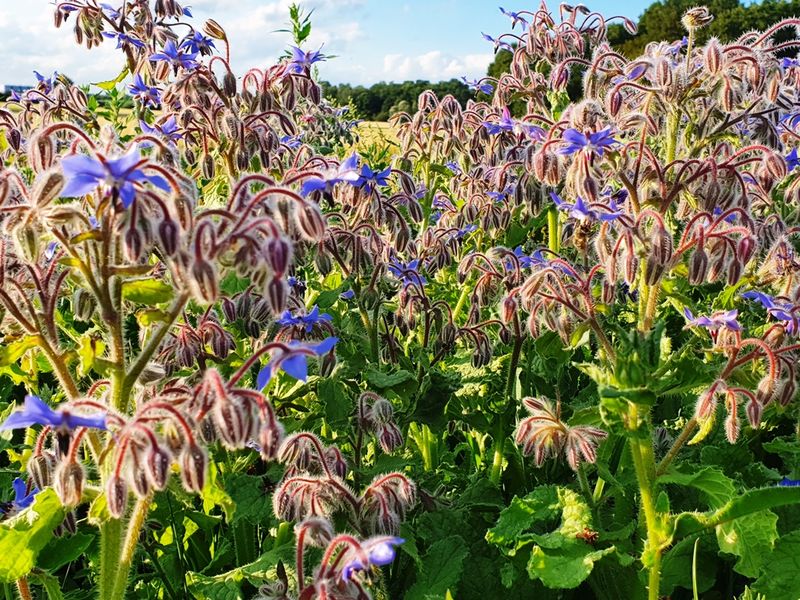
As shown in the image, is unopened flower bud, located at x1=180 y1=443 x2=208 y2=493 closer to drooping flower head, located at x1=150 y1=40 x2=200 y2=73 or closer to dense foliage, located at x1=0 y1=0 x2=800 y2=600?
dense foliage, located at x1=0 y1=0 x2=800 y2=600

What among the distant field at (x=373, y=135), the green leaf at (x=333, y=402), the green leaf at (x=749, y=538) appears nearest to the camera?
the green leaf at (x=749, y=538)

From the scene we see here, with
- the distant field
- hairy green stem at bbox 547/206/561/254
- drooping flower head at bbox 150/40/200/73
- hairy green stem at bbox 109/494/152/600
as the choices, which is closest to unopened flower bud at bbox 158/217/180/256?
hairy green stem at bbox 109/494/152/600

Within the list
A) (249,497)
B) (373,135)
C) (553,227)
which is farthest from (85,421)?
(373,135)

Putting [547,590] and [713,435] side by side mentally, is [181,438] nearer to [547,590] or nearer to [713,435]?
[547,590]

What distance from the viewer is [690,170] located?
216 cm

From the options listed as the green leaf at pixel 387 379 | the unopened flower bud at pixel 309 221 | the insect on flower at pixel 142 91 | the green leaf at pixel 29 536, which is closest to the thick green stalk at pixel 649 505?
the green leaf at pixel 387 379

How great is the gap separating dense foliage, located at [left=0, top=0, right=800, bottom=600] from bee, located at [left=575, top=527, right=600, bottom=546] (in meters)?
0.01

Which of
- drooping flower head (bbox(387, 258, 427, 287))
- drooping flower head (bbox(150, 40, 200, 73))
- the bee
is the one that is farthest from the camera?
drooping flower head (bbox(150, 40, 200, 73))

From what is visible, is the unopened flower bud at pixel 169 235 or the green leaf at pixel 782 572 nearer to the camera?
the unopened flower bud at pixel 169 235

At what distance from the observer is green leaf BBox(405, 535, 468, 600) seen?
197 centimetres

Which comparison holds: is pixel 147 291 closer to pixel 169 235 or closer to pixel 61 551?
pixel 169 235

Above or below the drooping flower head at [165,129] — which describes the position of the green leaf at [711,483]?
below

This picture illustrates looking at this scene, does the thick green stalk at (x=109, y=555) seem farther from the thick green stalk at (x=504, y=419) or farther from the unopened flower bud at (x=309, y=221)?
the thick green stalk at (x=504, y=419)

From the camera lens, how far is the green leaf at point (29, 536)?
1457 millimetres
